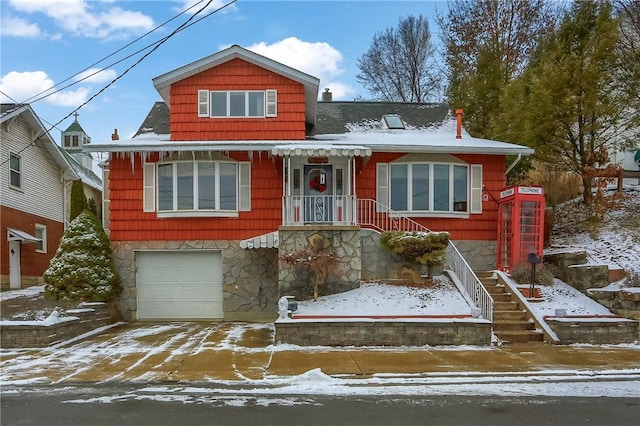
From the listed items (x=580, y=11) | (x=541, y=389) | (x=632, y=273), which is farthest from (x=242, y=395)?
(x=580, y=11)

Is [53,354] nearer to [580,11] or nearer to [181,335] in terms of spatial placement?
[181,335]

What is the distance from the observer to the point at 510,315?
10.8 m

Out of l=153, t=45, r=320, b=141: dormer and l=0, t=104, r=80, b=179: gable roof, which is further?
l=0, t=104, r=80, b=179: gable roof

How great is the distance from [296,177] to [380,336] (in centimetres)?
583

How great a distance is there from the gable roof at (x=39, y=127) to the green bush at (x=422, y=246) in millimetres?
12202

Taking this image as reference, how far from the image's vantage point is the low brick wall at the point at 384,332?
31.6 ft

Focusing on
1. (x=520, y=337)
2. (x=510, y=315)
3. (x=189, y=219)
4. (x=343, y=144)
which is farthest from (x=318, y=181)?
(x=520, y=337)

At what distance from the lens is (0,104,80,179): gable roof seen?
1672cm

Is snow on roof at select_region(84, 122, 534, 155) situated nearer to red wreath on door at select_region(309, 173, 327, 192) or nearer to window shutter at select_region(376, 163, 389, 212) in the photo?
window shutter at select_region(376, 163, 389, 212)

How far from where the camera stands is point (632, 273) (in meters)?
11.5

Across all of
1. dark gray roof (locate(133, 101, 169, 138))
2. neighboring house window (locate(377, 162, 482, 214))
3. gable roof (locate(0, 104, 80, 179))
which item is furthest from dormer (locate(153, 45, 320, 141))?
gable roof (locate(0, 104, 80, 179))

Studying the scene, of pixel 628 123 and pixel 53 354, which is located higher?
pixel 628 123

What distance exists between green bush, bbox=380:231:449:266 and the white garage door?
491cm

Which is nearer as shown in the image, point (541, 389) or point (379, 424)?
point (379, 424)
